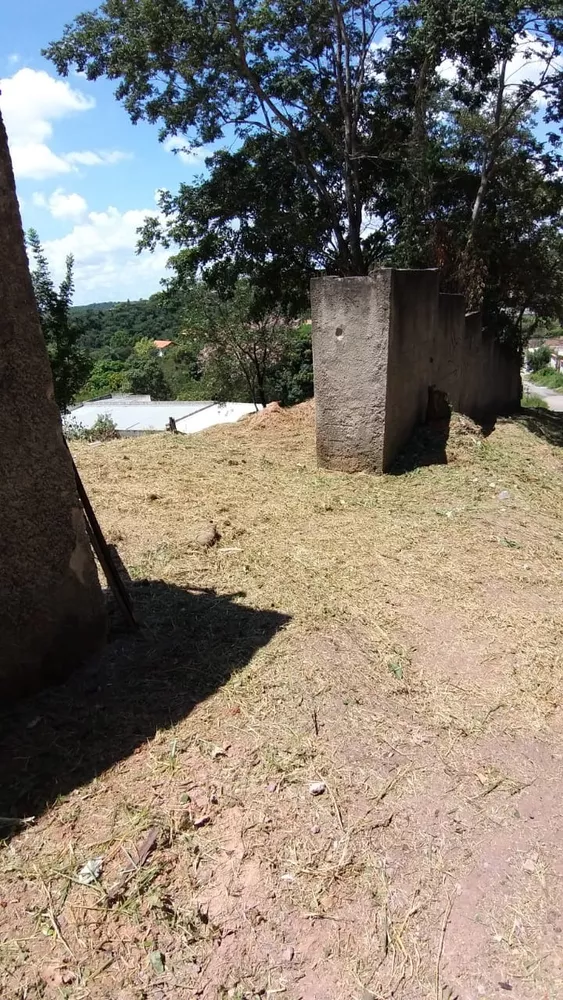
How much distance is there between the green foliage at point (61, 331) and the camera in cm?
1379

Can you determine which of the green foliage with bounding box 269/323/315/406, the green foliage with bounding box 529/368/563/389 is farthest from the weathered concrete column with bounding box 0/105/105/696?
the green foliage with bounding box 529/368/563/389

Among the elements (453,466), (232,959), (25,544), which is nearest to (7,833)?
(232,959)

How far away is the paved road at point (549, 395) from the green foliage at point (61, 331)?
124ft

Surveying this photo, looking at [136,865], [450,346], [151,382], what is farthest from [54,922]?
[151,382]

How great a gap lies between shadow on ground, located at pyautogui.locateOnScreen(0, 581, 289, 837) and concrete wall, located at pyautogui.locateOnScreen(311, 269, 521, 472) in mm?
3005

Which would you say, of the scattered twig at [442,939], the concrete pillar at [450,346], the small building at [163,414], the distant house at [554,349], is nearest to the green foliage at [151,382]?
the small building at [163,414]

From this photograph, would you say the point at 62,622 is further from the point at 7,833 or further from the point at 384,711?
the point at 384,711

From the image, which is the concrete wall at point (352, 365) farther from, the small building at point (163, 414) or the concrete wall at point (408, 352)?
the small building at point (163, 414)

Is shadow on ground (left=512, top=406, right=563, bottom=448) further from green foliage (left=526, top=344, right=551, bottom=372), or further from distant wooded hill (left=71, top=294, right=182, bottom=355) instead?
distant wooded hill (left=71, top=294, right=182, bottom=355)

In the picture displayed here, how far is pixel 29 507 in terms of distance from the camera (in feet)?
9.20

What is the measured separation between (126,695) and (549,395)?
6077 centimetres

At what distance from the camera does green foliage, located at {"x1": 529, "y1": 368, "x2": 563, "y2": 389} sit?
63.8m

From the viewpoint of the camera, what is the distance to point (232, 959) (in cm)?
185

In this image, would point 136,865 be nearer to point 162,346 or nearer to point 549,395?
point 549,395
